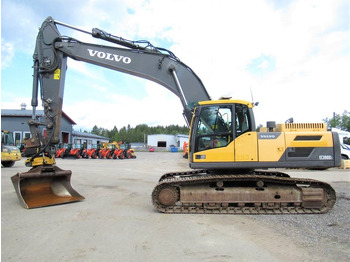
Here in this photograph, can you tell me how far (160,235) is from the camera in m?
4.53

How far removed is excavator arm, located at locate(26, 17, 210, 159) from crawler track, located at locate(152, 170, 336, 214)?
2344 millimetres

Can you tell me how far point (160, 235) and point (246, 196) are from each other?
2457 mm

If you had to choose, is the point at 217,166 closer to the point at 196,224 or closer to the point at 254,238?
the point at 196,224

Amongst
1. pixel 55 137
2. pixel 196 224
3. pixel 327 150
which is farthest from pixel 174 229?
pixel 55 137

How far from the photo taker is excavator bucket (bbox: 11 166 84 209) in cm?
660

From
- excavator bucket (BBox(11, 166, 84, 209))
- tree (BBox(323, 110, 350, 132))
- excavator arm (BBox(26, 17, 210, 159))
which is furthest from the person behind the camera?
tree (BBox(323, 110, 350, 132))

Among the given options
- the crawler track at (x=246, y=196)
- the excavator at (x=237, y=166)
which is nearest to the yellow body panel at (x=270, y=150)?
the excavator at (x=237, y=166)

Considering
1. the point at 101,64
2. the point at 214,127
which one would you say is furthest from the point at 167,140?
the point at 214,127

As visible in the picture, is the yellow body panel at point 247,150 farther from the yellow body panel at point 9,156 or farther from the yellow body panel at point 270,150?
the yellow body panel at point 9,156

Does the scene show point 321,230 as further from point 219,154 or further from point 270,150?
point 219,154

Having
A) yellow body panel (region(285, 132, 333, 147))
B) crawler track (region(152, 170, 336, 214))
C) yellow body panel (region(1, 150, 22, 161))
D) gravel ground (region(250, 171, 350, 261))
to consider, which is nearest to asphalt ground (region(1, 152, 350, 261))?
gravel ground (region(250, 171, 350, 261))

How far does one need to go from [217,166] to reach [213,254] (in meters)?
2.62

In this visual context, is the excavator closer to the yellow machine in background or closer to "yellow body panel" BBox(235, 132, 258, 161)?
"yellow body panel" BBox(235, 132, 258, 161)

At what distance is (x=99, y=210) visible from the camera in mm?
6156
